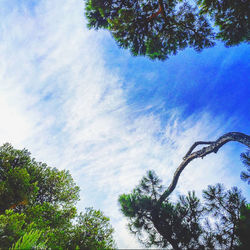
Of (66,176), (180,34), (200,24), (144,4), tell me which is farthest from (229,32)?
(66,176)

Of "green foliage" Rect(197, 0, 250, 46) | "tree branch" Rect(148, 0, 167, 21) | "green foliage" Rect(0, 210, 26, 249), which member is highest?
"tree branch" Rect(148, 0, 167, 21)

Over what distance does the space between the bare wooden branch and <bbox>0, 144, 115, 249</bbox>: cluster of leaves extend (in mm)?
3493

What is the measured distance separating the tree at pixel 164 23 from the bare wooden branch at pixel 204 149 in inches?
166

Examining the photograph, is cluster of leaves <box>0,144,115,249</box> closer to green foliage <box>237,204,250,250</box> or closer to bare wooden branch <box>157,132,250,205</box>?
bare wooden branch <box>157,132,250,205</box>

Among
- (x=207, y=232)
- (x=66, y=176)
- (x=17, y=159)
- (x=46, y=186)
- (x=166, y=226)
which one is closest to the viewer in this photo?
(x=207, y=232)

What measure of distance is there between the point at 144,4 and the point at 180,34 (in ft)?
6.97

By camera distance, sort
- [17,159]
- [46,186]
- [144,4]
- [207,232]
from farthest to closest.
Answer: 1. [46,186]
2. [17,159]
3. [144,4]
4. [207,232]

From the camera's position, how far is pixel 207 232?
5375 mm

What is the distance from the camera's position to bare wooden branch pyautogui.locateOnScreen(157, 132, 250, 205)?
16.4 ft

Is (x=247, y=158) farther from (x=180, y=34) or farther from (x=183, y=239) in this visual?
(x=180, y=34)

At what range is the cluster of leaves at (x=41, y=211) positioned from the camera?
387 cm

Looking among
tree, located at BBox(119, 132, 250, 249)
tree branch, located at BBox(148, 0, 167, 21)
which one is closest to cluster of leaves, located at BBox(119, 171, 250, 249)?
tree, located at BBox(119, 132, 250, 249)

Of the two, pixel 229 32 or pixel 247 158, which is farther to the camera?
pixel 229 32

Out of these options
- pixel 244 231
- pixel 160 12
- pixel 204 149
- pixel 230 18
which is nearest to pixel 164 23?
pixel 160 12
